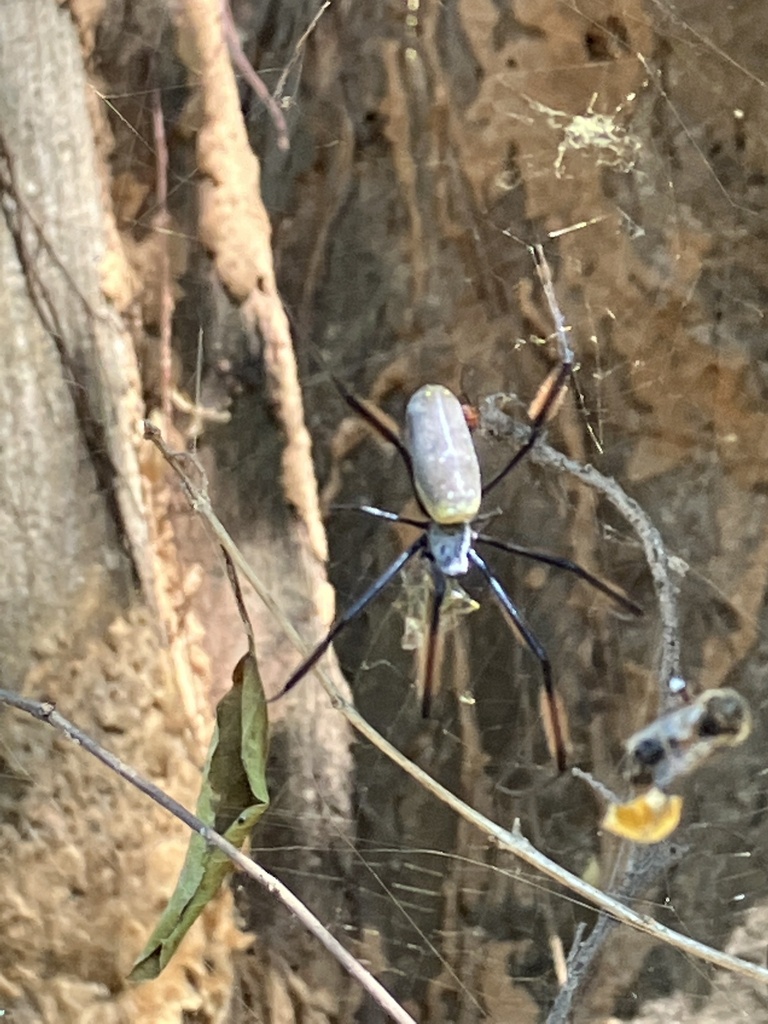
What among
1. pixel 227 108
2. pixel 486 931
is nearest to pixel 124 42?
pixel 227 108

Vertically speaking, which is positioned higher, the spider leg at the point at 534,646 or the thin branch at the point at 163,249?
the thin branch at the point at 163,249

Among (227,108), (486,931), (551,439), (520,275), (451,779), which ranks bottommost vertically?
(486,931)

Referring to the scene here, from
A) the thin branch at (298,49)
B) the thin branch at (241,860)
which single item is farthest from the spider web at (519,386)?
the thin branch at (241,860)

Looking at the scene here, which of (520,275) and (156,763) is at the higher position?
(520,275)

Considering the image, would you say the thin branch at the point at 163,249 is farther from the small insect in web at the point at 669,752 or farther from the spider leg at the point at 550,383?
the small insect in web at the point at 669,752

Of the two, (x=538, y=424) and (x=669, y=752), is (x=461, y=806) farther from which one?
(x=538, y=424)

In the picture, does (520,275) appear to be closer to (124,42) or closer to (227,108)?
(227,108)

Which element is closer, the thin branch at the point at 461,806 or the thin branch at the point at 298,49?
the thin branch at the point at 298,49

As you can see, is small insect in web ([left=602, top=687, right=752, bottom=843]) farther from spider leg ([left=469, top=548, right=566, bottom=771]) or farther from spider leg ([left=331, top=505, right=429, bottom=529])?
spider leg ([left=331, top=505, right=429, bottom=529])
